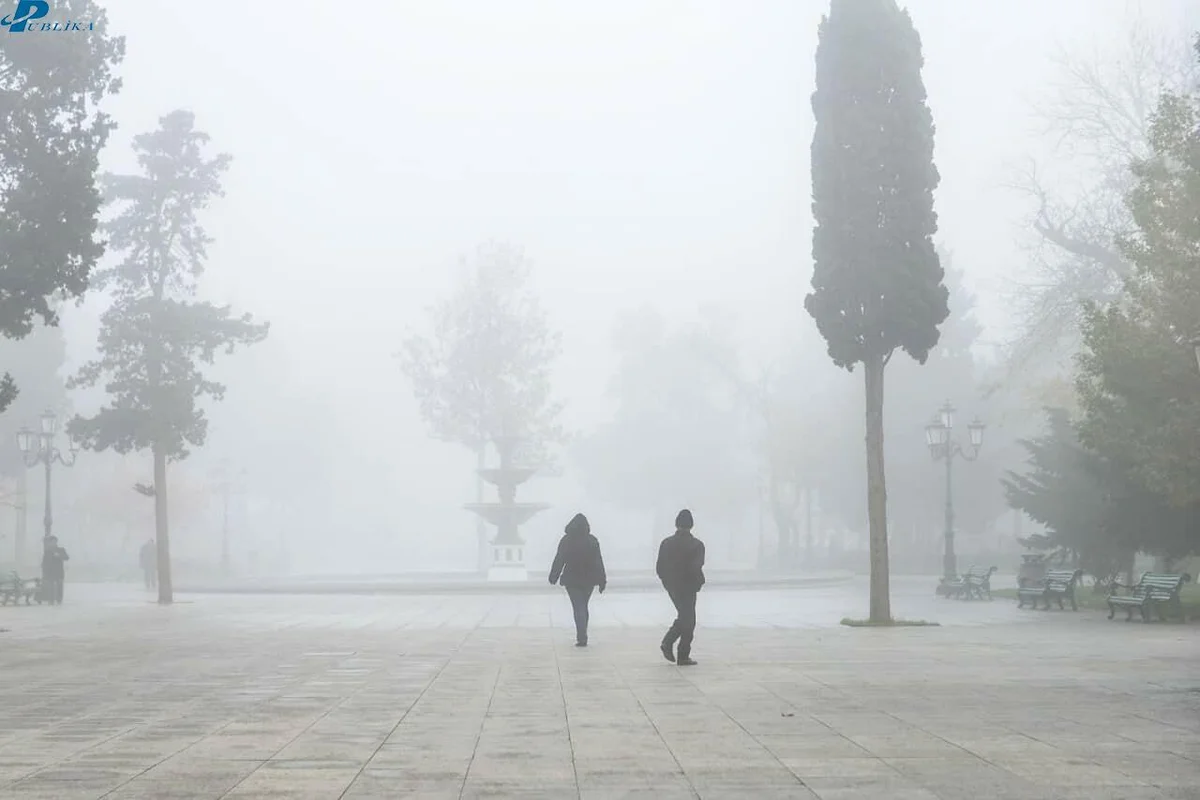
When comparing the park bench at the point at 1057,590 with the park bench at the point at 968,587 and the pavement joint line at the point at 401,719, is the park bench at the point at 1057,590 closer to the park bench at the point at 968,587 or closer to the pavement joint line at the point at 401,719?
the park bench at the point at 968,587

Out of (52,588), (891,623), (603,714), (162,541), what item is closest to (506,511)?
(162,541)

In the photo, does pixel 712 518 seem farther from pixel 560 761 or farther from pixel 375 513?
pixel 560 761

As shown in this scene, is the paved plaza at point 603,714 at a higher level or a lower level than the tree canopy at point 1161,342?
lower

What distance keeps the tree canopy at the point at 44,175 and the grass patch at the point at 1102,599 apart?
20.4m

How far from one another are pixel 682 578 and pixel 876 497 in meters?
8.86

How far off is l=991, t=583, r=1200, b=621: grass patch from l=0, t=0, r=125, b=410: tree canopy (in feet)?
67.0

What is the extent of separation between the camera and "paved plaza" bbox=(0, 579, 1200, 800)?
8797mm

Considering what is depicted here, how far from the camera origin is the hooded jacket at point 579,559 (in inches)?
798

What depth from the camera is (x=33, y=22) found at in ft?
83.4

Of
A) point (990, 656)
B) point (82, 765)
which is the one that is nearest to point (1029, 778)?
point (82, 765)

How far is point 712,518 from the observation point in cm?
8262

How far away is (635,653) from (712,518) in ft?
210

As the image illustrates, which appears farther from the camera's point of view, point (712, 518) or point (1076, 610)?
point (712, 518)

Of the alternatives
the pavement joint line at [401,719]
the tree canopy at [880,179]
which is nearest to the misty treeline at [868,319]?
the tree canopy at [880,179]
